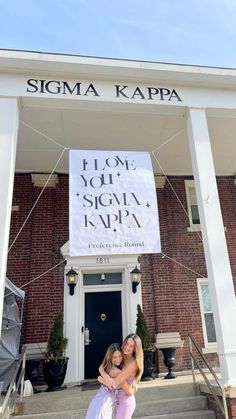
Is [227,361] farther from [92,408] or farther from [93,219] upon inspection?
[93,219]

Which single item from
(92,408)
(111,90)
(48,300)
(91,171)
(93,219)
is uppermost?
(111,90)

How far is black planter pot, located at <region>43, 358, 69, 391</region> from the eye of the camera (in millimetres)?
6746

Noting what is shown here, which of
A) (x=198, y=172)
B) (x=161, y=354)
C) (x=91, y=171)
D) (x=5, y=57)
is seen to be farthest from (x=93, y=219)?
(x=161, y=354)

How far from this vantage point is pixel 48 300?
793 centimetres

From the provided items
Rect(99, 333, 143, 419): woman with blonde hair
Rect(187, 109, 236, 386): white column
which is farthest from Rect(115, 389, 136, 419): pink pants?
Rect(187, 109, 236, 386): white column

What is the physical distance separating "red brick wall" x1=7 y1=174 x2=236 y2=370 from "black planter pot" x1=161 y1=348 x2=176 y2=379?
528 mm

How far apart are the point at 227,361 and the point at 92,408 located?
2.20 m

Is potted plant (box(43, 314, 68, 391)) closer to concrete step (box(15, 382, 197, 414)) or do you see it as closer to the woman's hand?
concrete step (box(15, 382, 197, 414))

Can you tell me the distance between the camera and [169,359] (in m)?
7.42

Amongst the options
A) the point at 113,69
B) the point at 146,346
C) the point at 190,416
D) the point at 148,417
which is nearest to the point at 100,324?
the point at 146,346

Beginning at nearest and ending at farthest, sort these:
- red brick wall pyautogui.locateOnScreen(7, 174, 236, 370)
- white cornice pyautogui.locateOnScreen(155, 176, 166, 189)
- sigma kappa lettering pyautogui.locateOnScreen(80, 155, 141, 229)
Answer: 1. sigma kappa lettering pyautogui.locateOnScreen(80, 155, 141, 229)
2. red brick wall pyautogui.locateOnScreen(7, 174, 236, 370)
3. white cornice pyautogui.locateOnScreen(155, 176, 166, 189)

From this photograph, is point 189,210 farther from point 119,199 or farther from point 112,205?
point 112,205

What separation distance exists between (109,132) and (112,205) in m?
2.79

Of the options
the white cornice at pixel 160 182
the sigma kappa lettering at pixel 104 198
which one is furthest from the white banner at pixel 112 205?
the white cornice at pixel 160 182
